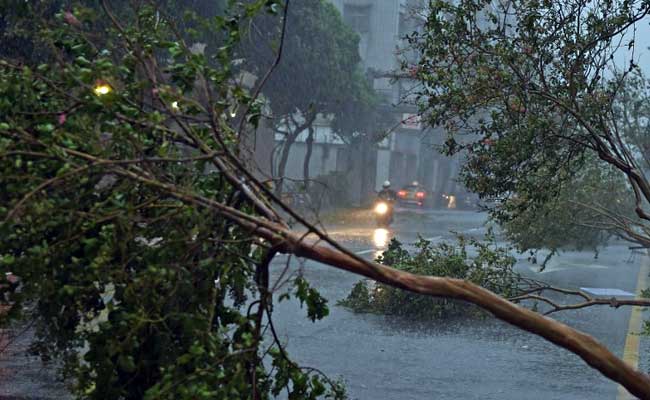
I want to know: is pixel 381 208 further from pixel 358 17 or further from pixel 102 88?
pixel 358 17

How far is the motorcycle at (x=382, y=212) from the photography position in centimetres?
3244

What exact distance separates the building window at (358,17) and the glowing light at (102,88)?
59983 mm

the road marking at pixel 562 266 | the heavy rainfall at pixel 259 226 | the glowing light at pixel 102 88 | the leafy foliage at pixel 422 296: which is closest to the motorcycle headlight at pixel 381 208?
the road marking at pixel 562 266

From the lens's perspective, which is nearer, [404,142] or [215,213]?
[215,213]

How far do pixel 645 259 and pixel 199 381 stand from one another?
26.8m

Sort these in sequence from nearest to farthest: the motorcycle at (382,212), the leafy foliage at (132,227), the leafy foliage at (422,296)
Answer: the leafy foliage at (132,227)
the leafy foliage at (422,296)
the motorcycle at (382,212)

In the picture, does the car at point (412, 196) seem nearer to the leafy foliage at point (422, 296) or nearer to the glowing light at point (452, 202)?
the glowing light at point (452, 202)

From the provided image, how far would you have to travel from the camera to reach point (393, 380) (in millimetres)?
10406

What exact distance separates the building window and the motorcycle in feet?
109

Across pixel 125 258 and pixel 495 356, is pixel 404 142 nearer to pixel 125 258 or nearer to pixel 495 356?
pixel 495 356

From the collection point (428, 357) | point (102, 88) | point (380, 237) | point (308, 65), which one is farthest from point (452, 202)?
point (102, 88)

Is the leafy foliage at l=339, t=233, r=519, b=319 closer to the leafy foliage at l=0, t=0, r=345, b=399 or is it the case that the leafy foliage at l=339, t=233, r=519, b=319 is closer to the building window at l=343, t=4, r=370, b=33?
the leafy foliage at l=0, t=0, r=345, b=399

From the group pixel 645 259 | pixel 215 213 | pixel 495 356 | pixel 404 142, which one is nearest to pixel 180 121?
pixel 215 213

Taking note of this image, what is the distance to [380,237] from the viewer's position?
2875 cm
